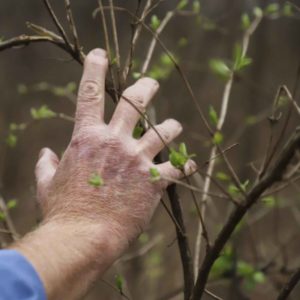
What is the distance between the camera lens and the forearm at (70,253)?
1.15m

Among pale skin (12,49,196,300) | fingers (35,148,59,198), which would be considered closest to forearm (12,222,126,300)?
pale skin (12,49,196,300)

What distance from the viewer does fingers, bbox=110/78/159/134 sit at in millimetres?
1301

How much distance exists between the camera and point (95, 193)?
1.26 m

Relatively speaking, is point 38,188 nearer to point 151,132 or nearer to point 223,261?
point 151,132

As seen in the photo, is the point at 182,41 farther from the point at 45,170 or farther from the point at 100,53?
the point at 45,170

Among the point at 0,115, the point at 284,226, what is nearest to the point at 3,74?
the point at 0,115

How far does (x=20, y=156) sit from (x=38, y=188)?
4115mm

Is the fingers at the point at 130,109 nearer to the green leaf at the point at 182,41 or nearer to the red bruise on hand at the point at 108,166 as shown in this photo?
the red bruise on hand at the point at 108,166

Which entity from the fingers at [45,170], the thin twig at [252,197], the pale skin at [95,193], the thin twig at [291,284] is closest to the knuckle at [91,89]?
the pale skin at [95,193]

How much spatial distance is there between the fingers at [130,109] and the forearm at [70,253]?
236 millimetres

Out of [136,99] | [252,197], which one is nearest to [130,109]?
[136,99]

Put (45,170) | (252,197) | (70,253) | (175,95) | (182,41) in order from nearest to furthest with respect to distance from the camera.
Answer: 1. (252,197)
2. (70,253)
3. (45,170)
4. (182,41)
5. (175,95)

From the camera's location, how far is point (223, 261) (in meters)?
2.02

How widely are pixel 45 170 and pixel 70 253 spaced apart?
0.32 metres
